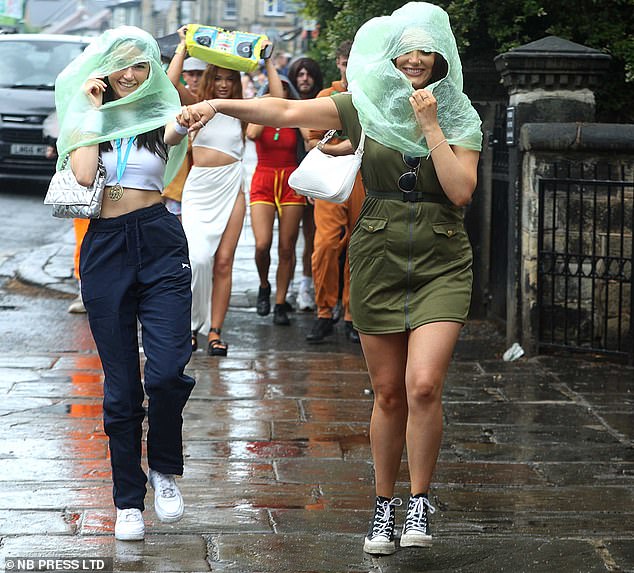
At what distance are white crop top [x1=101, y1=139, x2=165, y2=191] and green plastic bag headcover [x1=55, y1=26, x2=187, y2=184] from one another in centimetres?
10

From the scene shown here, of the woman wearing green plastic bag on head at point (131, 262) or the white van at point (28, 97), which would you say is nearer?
the woman wearing green plastic bag on head at point (131, 262)

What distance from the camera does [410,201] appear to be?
4.77 metres

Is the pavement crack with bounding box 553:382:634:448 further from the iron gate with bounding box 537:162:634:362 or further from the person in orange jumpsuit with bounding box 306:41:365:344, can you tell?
the person in orange jumpsuit with bounding box 306:41:365:344

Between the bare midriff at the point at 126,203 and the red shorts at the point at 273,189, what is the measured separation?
428 cm

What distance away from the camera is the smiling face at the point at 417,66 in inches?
186

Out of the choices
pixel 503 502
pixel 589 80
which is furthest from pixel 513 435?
pixel 589 80

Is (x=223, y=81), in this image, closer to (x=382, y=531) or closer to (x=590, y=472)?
Answer: (x=590, y=472)

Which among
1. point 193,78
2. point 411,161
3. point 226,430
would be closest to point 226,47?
point 193,78

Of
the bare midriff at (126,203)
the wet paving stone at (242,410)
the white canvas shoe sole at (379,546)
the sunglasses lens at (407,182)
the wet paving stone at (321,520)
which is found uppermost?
the sunglasses lens at (407,182)

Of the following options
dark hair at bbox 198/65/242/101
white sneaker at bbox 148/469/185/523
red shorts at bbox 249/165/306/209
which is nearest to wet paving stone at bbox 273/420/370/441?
white sneaker at bbox 148/469/185/523

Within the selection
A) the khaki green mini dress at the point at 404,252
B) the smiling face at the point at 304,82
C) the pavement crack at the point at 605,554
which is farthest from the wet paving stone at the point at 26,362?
the pavement crack at the point at 605,554

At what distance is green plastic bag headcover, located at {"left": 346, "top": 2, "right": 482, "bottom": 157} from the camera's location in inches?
186

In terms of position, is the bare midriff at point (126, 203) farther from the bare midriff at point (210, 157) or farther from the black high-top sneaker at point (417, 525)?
the bare midriff at point (210, 157)

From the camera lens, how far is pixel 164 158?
509 cm
